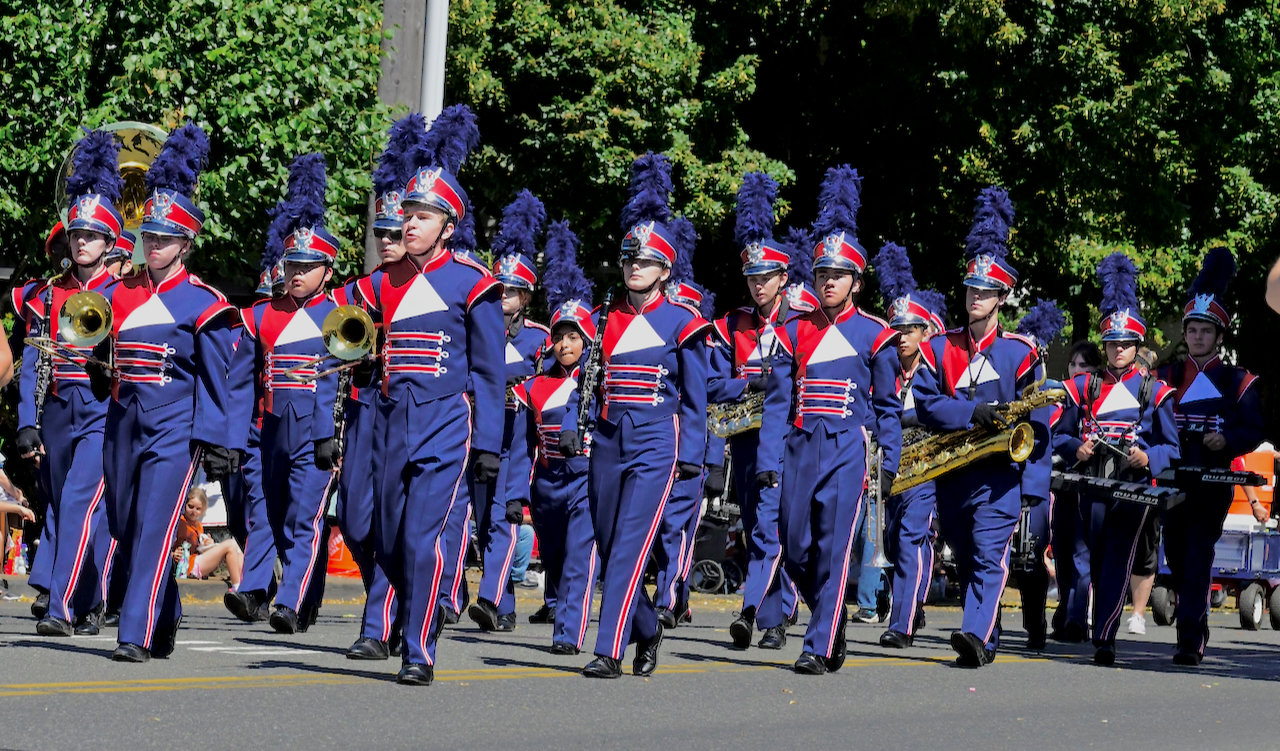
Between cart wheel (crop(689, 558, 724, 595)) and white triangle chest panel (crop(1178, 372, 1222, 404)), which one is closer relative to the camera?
white triangle chest panel (crop(1178, 372, 1222, 404))

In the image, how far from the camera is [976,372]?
38.2 feet

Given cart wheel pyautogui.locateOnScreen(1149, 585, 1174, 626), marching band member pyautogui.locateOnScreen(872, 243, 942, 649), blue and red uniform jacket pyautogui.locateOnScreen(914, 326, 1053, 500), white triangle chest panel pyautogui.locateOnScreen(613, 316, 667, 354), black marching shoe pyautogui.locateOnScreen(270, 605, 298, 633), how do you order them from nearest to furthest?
white triangle chest panel pyautogui.locateOnScreen(613, 316, 667, 354), black marching shoe pyautogui.locateOnScreen(270, 605, 298, 633), blue and red uniform jacket pyautogui.locateOnScreen(914, 326, 1053, 500), marching band member pyautogui.locateOnScreen(872, 243, 942, 649), cart wheel pyautogui.locateOnScreen(1149, 585, 1174, 626)

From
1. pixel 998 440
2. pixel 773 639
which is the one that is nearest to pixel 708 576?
pixel 773 639

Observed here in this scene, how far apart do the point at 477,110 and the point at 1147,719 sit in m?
16.9

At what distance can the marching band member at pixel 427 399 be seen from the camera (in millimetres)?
9031

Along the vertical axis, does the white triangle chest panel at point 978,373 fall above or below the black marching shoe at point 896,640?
above

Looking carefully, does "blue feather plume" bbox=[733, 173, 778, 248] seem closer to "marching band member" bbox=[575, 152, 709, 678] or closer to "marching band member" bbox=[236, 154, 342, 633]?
"marching band member" bbox=[236, 154, 342, 633]

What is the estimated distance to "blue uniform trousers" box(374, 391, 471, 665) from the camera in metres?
9.02

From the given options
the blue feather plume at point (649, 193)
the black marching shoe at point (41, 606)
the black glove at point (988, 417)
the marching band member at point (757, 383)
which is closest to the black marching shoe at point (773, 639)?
the marching band member at point (757, 383)

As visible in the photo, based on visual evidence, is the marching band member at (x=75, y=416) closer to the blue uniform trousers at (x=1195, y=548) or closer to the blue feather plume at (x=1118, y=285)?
the blue uniform trousers at (x=1195, y=548)

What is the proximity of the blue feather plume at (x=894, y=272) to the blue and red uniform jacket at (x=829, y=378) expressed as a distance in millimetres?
4214

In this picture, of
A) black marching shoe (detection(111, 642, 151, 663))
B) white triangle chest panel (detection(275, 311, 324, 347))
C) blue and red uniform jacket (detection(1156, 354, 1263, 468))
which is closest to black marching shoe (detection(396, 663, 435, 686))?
black marching shoe (detection(111, 642, 151, 663))

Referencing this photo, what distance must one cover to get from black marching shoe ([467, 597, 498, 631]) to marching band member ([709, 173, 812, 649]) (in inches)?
56.7

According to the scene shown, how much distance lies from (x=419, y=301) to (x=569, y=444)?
278cm
